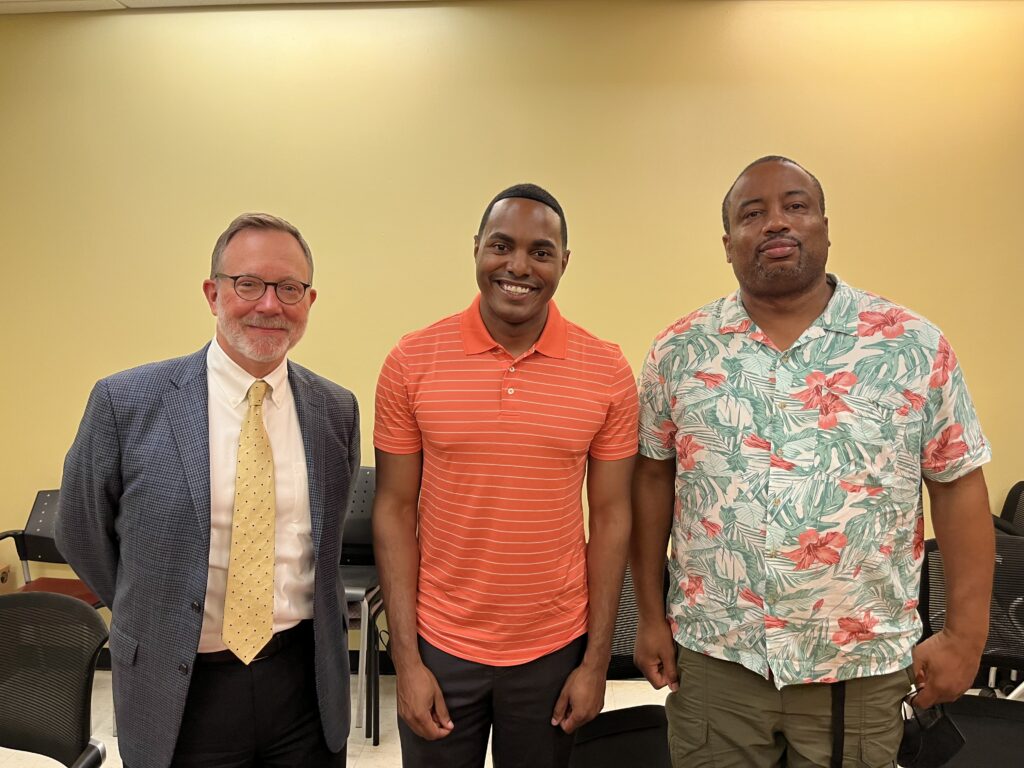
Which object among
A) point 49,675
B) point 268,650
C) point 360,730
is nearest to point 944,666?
point 268,650

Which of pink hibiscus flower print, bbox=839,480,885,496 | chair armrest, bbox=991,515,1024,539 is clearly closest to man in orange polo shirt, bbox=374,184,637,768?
pink hibiscus flower print, bbox=839,480,885,496

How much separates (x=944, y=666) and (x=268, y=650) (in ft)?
4.78

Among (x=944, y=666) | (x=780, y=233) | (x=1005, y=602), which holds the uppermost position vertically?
(x=780, y=233)

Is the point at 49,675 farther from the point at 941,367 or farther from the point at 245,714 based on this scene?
the point at 941,367

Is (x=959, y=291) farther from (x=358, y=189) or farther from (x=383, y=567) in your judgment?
(x=383, y=567)

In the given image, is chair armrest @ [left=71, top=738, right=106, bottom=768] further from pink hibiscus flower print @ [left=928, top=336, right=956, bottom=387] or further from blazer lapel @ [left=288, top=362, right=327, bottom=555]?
pink hibiscus flower print @ [left=928, top=336, right=956, bottom=387]

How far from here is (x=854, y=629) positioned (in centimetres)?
150

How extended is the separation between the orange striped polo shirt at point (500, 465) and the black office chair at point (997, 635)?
4.11 feet

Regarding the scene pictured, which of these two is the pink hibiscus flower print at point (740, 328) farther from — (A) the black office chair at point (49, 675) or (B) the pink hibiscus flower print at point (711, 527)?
(A) the black office chair at point (49, 675)

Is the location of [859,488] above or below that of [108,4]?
below

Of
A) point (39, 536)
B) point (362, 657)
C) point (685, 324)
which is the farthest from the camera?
point (39, 536)

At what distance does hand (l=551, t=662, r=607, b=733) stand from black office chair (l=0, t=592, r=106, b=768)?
3.65ft

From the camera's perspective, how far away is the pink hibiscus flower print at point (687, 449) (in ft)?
5.24

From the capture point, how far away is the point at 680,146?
3.45 m
